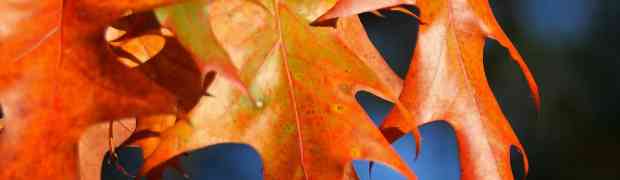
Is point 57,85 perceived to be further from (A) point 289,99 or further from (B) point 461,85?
(B) point 461,85

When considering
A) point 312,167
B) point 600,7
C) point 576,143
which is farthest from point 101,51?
point 600,7

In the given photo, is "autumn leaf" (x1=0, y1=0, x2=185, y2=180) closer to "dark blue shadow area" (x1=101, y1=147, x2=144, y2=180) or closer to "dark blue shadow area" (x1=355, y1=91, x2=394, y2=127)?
"dark blue shadow area" (x1=101, y1=147, x2=144, y2=180)

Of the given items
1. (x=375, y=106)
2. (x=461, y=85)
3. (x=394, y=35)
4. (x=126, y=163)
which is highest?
(x=461, y=85)

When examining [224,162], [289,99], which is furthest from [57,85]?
[224,162]

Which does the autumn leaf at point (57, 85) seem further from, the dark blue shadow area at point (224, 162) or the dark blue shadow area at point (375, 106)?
the dark blue shadow area at point (375, 106)

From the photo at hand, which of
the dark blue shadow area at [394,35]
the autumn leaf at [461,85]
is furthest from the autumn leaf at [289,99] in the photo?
the dark blue shadow area at [394,35]
